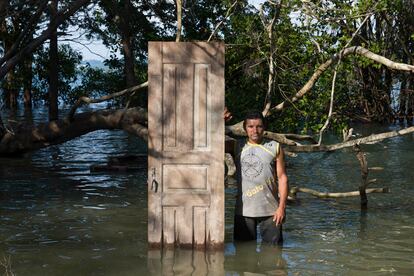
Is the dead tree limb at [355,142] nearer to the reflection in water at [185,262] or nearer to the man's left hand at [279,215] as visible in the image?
the man's left hand at [279,215]

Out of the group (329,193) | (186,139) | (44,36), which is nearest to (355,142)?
(329,193)

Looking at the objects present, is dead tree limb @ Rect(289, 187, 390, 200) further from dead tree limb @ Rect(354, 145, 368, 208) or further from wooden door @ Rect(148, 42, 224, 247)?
wooden door @ Rect(148, 42, 224, 247)

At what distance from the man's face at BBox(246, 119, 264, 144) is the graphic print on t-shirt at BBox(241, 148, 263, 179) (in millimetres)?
133

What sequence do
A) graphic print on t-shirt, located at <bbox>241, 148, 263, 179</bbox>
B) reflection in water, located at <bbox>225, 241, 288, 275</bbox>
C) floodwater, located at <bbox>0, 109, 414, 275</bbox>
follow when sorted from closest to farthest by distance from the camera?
reflection in water, located at <bbox>225, 241, 288, 275</bbox> < floodwater, located at <bbox>0, 109, 414, 275</bbox> < graphic print on t-shirt, located at <bbox>241, 148, 263, 179</bbox>

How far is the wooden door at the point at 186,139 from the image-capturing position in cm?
783

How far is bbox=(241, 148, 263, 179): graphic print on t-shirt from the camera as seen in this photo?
785cm

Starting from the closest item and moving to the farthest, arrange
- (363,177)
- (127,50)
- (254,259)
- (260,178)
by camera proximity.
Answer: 1. (260,178)
2. (254,259)
3. (363,177)
4. (127,50)

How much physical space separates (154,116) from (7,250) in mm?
2435

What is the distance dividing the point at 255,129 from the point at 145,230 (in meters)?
2.66

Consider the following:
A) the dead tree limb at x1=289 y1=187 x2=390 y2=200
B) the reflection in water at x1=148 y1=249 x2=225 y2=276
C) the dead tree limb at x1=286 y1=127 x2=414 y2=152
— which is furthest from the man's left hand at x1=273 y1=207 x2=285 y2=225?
the dead tree limb at x1=289 y1=187 x2=390 y2=200

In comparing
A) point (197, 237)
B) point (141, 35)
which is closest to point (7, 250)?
point (197, 237)

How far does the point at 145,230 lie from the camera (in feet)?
31.9

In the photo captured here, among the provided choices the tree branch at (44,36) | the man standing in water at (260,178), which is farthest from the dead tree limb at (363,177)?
the tree branch at (44,36)

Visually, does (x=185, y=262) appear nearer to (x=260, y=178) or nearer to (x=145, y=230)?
(x=260, y=178)
